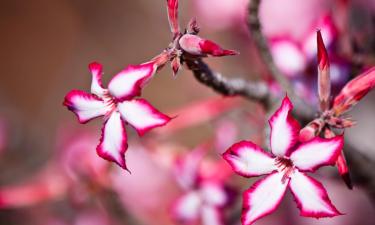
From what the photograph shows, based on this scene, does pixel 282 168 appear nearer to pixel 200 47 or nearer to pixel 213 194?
pixel 200 47

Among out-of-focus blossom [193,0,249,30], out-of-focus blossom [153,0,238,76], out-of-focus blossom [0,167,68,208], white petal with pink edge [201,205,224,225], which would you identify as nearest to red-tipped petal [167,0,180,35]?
out-of-focus blossom [153,0,238,76]

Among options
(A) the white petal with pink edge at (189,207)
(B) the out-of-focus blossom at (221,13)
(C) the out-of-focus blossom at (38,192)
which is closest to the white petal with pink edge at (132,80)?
(A) the white petal with pink edge at (189,207)

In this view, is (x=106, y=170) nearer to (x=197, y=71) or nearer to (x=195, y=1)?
(x=197, y=71)

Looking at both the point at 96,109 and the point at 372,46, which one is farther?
the point at 372,46

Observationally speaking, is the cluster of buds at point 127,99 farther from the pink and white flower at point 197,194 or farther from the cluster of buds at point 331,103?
the pink and white flower at point 197,194

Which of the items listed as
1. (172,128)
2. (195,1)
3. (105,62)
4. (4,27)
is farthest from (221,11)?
(4,27)

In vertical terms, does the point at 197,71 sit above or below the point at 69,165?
above

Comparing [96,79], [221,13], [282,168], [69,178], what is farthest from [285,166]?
[221,13]
